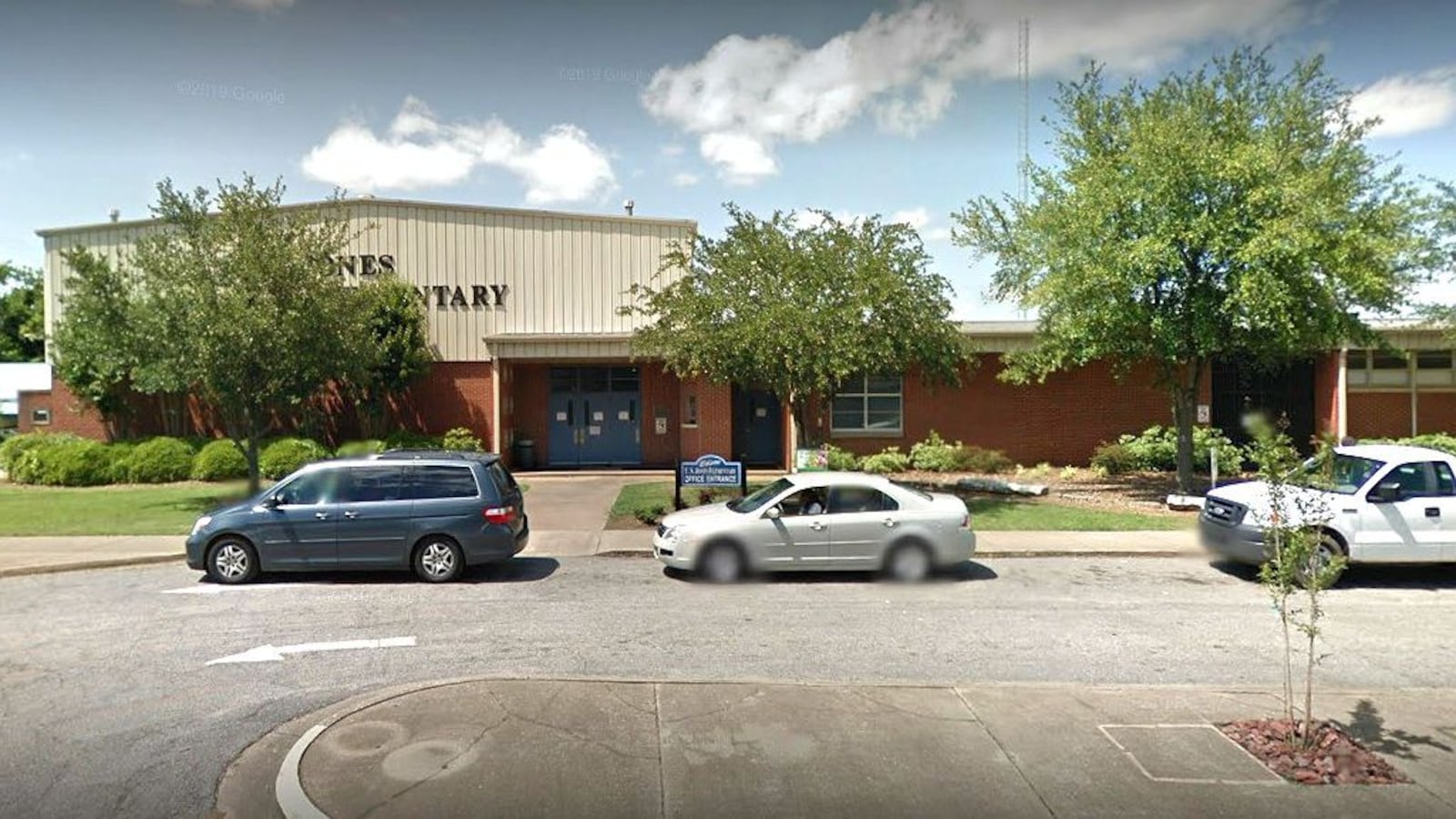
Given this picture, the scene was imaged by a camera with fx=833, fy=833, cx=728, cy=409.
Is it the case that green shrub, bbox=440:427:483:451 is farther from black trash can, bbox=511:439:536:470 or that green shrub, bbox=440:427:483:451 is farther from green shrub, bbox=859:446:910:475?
green shrub, bbox=859:446:910:475

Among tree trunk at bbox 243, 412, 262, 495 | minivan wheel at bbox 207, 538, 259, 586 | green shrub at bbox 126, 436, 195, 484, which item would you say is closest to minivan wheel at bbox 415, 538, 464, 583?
minivan wheel at bbox 207, 538, 259, 586

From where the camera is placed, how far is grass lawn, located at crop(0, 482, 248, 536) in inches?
535

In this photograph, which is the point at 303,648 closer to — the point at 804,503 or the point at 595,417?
the point at 804,503

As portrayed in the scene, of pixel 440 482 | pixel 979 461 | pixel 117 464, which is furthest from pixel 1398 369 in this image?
pixel 117 464

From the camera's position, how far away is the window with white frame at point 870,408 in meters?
22.7

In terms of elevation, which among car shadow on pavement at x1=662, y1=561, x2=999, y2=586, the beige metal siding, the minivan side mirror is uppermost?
the beige metal siding

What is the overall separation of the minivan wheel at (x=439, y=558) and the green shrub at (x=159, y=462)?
47.4 feet

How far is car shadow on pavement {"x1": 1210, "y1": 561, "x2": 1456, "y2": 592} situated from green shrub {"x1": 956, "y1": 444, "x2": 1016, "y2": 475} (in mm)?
10050

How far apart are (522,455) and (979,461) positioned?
1229 centimetres

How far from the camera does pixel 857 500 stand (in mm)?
10078

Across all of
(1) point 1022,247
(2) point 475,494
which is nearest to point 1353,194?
(1) point 1022,247

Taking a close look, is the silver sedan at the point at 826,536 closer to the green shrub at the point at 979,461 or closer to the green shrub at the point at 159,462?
the green shrub at the point at 979,461

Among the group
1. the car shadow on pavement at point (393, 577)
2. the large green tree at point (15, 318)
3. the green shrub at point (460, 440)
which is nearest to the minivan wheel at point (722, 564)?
the car shadow on pavement at point (393, 577)

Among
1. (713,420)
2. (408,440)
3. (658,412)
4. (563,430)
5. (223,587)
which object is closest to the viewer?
(223,587)
